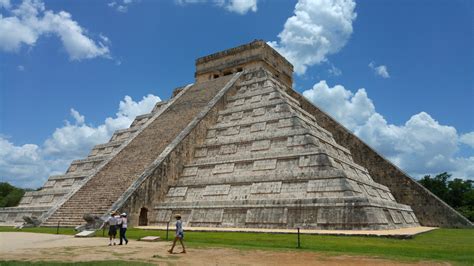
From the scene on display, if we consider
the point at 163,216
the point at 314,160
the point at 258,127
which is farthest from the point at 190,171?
the point at 314,160

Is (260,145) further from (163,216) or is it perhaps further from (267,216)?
(163,216)

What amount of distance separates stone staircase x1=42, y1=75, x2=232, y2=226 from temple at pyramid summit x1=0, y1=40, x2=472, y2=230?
0.24ft

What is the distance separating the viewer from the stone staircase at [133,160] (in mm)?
17062

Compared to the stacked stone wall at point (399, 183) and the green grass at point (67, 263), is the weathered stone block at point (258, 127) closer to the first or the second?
the stacked stone wall at point (399, 183)

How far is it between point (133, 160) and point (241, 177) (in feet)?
21.6

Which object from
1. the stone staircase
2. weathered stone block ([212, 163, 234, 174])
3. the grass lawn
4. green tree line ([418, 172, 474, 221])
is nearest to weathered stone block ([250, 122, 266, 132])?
weathered stone block ([212, 163, 234, 174])

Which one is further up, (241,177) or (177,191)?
(241,177)

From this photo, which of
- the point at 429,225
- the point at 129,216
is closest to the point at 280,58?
the point at 429,225

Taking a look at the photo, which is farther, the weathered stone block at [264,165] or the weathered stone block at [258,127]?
the weathered stone block at [258,127]

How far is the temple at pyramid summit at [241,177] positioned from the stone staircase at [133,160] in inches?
2.9

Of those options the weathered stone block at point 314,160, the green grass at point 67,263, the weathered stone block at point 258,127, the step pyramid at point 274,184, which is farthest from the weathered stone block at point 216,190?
the green grass at point 67,263

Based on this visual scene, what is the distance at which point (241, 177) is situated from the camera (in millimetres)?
16578

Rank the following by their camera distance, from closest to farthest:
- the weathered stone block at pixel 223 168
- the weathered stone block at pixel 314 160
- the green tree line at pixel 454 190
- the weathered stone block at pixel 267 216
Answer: the weathered stone block at pixel 267 216 < the weathered stone block at pixel 314 160 < the weathered stone block at pixel 223 168 < the green tree line at pixel 454 190

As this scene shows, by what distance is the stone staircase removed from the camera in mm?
17062
